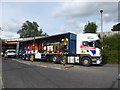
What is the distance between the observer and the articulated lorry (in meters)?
19.4

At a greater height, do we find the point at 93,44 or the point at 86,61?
the point at 93,44

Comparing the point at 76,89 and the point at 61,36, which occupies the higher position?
the point at 61,36

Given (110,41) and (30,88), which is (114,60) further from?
(30,88)

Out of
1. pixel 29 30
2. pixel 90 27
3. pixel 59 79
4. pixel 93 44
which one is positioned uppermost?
pixel 29 30

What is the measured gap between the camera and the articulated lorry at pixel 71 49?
1941 centimetres

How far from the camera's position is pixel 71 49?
20.8 metres

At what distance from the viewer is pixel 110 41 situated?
28.4 metres

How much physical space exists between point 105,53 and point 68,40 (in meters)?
6.32

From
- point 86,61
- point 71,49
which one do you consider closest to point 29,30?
point 71,49

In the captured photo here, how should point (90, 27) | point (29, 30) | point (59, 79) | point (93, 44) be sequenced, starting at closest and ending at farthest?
point (59, 79) → point (93, 44) → point (90, 27) → point (29, 30)

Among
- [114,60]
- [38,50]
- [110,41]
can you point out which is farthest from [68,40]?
[110,41]

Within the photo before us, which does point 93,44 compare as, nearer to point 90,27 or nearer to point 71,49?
point 71,49

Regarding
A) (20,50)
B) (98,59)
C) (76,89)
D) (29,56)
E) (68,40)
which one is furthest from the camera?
(20,50)

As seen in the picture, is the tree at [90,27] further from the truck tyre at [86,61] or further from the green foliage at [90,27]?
the truck tyre at [86,61]
